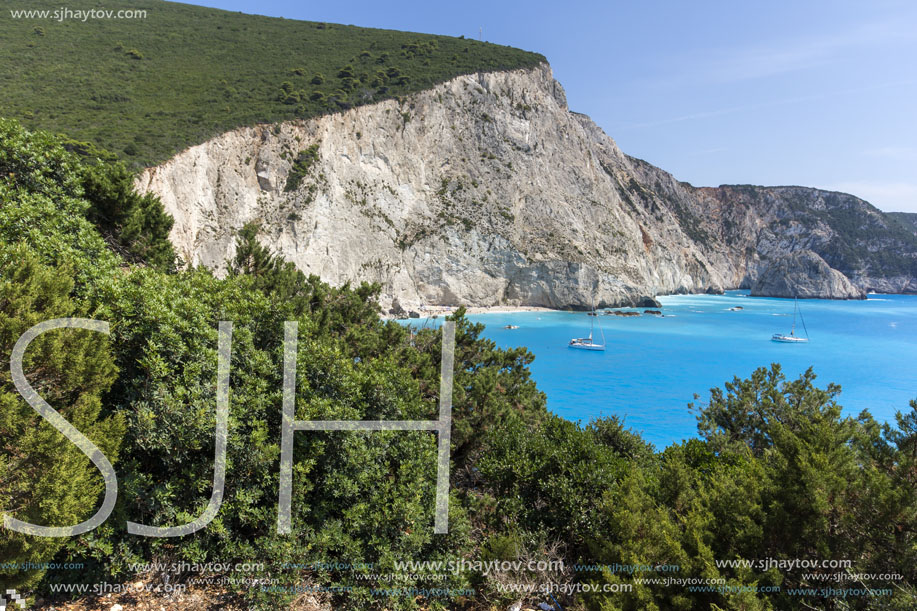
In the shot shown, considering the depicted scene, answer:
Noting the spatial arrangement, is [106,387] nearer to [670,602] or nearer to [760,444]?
[670,602]

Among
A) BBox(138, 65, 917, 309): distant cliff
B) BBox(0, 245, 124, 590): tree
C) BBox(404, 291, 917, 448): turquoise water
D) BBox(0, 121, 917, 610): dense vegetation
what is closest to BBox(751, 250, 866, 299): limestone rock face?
BBox(138, 65, 917, 309): distant cliff

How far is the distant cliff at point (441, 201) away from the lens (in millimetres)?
35406

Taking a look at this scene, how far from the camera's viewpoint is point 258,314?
20.1 feet

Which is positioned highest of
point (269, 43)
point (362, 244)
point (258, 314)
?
point (269, 43)

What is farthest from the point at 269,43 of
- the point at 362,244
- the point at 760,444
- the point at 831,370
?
the point at 831,370

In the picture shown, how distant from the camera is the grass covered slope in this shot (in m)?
29.9

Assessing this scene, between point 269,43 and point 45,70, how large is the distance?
3143cm
